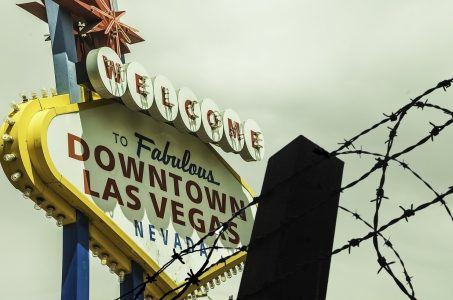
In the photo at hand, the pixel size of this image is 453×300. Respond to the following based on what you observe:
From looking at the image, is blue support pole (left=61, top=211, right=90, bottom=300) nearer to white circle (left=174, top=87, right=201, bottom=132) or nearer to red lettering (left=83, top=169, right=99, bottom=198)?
red lettering (left=83, top=169, right=99, bottom=198)

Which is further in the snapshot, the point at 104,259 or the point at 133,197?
the point at 133,197

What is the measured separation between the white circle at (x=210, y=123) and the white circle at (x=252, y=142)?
1169 millimetres

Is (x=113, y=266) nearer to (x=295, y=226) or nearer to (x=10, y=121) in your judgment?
(x=10, y=121)

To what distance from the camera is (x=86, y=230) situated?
1936 centimetres

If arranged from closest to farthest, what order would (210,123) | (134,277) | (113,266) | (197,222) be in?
(113,266) → (134,277) → (197,222) → (210,123)

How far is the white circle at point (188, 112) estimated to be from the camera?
22.1 m

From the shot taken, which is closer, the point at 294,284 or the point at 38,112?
the point at 294,284

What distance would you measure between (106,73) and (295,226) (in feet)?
46.1

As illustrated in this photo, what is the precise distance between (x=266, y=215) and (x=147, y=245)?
1452cm

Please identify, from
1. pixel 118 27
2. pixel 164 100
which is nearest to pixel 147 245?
pixel 164 100

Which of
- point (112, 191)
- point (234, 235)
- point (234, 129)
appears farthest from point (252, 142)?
point (112, 191)

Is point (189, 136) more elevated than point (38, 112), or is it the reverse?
point (189, 136)

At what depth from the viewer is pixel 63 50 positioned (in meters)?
20.5

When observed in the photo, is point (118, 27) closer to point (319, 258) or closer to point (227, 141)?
point (227, 141)
